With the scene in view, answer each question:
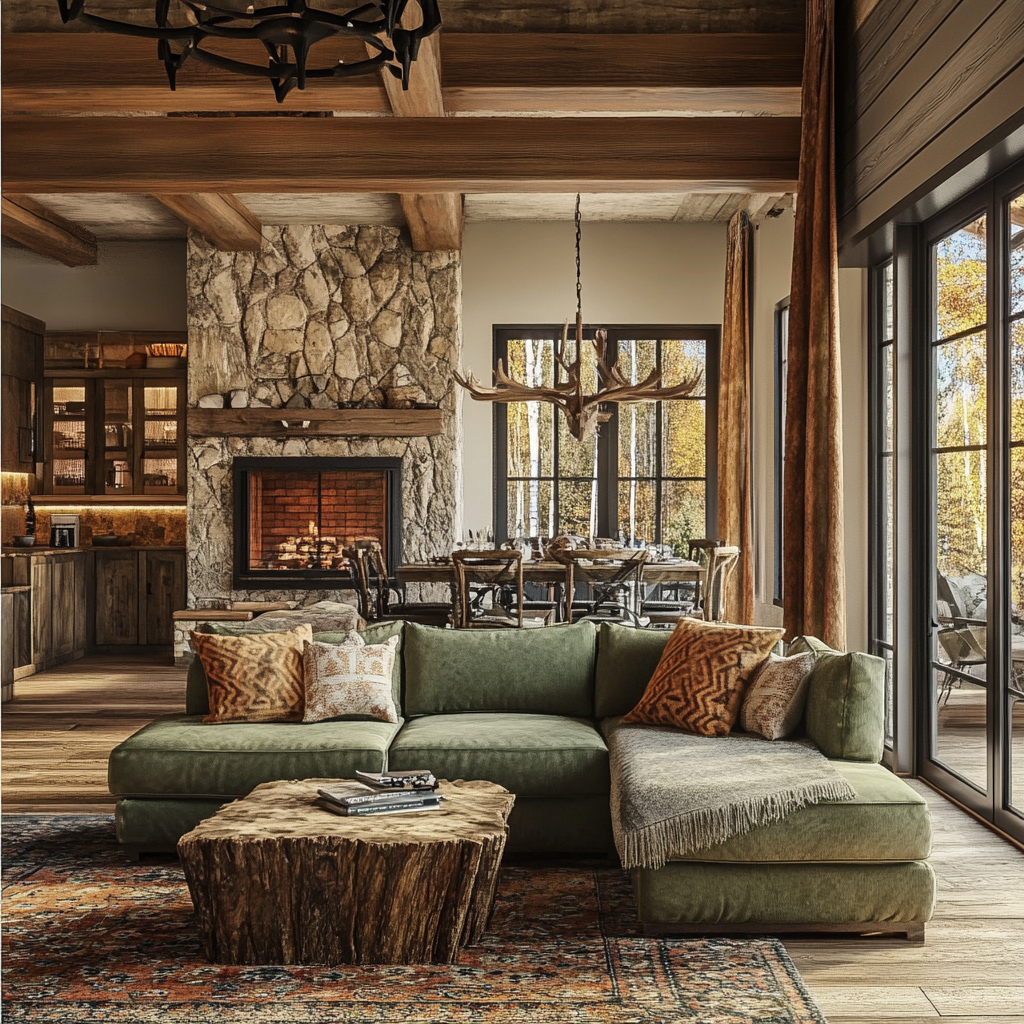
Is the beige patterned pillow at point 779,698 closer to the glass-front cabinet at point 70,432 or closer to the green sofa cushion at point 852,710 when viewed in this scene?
the green sofa cushion at point 852,710

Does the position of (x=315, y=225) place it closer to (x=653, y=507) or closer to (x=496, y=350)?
(x=496, y=350)

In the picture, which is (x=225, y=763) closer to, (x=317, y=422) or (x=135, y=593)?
(x=317, y=422)

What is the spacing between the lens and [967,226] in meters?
4.61

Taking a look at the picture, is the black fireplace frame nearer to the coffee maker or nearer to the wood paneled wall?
the coffee maker

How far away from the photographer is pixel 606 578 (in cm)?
671

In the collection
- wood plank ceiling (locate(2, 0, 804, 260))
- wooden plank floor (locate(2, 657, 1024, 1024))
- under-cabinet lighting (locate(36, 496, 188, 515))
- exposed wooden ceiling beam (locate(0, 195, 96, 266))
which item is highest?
exposed wooden ceiling beam (locate(0, 195, 96, 266))

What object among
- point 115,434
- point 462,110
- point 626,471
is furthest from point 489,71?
point 115,434

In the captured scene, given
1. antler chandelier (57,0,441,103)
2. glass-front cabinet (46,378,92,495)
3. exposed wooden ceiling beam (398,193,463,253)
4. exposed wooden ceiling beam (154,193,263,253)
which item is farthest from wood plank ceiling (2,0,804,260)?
glass-front cabinet (46,378,92,495)

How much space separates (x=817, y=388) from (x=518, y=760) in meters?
Result: 2.57

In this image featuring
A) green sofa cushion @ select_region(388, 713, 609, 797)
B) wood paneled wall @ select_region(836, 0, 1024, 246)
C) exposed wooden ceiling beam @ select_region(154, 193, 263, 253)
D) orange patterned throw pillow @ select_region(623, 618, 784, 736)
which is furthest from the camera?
exposed wooden ceiling beam @ select_region(154, 193, 263, 253)

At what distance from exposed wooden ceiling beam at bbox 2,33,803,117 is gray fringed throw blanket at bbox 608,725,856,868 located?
135 inches

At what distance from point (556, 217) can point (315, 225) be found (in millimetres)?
2031

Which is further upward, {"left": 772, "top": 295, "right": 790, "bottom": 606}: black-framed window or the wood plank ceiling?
the wood plank ceiling

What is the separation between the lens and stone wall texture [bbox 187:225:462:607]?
9211mm
